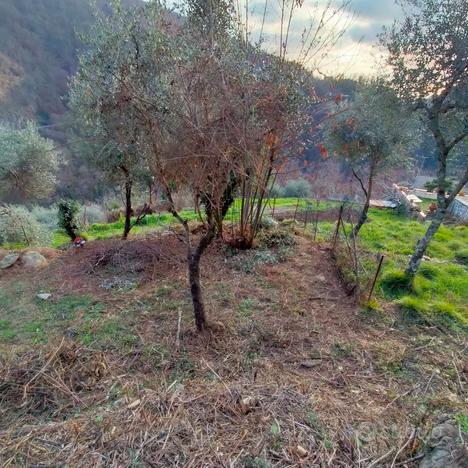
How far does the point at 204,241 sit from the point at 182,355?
1.36 meters

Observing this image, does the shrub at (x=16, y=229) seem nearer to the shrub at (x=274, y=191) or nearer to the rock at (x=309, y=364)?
the shrub at (x=274, y=191)

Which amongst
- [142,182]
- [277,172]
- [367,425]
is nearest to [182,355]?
[367,425]

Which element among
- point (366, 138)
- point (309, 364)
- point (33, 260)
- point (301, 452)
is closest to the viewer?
point (301, 452)

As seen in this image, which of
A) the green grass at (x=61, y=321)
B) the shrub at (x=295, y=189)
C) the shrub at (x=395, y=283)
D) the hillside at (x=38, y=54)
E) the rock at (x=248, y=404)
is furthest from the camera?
the hillside at (x=38, y=54)

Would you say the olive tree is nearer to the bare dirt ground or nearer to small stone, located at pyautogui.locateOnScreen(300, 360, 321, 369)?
the bare dirt ground

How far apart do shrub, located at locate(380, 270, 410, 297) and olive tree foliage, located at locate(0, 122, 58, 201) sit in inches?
501

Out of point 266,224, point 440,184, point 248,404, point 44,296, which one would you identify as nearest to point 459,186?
point 440,184

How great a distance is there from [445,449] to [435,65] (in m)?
5.30

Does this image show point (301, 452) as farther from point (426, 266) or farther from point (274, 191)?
point (274, 191)

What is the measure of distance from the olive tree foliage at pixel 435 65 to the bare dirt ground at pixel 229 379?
252 cm

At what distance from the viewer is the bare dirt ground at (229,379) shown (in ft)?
7.41

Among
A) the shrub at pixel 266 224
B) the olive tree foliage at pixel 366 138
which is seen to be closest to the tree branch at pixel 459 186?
the olive tree foliage at pixel 366 138

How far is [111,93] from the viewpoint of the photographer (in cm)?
447

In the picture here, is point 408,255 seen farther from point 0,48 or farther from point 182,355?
point 0,48
